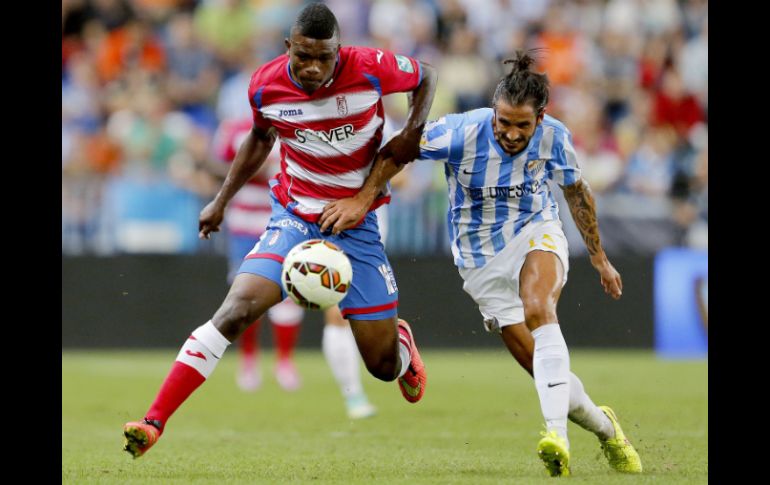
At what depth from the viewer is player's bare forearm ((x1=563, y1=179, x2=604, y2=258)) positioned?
733 cm

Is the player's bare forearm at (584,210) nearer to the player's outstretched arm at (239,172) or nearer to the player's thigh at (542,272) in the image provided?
the player's thigh at (542,272)

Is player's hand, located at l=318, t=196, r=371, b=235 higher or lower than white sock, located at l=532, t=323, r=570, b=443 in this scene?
higher

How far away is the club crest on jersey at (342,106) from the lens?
7.23 meters

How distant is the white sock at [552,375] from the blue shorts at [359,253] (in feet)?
3.67

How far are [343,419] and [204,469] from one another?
3.11 metres

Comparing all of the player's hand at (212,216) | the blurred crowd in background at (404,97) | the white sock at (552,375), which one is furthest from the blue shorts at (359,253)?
the blurred crowd in background at (404,97)

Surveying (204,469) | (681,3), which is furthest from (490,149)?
(681,3)

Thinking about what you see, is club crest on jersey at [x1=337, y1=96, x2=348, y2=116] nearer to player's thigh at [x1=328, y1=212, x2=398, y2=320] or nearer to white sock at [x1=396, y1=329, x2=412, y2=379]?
player's thigh at [x1=328, y1=212, x2=398, y2=320]

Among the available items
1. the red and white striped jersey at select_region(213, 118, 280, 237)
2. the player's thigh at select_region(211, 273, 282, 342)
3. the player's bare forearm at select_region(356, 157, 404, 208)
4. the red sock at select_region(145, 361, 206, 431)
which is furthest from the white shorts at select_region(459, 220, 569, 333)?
the red and white striped jersey at select_region(213, 118, 280, 237)

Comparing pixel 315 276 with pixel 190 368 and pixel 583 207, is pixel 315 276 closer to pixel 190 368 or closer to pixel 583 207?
pixel 190 368

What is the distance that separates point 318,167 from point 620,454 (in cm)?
236

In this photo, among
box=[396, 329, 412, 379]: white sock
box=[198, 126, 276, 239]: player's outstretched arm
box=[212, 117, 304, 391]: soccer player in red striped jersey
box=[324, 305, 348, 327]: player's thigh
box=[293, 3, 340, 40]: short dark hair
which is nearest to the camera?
box=[293, 3, 340, 40]: short dark hair

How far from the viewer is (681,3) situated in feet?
61.1

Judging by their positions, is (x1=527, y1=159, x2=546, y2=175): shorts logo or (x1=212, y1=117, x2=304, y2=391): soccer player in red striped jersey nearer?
(x1=527, y1=159, x2=546, y2=175): shorts logo
